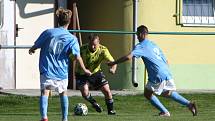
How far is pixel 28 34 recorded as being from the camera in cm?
2191

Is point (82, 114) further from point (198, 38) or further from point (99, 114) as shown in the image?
point (198, 38)

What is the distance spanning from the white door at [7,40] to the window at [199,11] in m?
5.07

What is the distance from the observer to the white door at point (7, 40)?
21359 mm

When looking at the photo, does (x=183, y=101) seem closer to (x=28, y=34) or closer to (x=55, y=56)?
(x=55, y=56)

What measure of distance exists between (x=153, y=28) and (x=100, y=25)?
155cm

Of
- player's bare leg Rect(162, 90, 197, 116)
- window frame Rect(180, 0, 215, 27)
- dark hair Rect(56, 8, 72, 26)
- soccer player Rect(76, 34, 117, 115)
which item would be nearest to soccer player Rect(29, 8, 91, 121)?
dark hair Rect(56, 8, 72, 26)

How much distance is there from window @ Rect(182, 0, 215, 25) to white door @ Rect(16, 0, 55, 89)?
13.7ft

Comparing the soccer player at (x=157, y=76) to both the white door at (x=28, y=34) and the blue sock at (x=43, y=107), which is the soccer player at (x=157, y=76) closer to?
the blue sock at (x=43, y=107)

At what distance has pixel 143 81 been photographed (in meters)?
22.1

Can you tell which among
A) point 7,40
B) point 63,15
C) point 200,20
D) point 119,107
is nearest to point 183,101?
point 119,107

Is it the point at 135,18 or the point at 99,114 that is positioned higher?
the point at 135,18

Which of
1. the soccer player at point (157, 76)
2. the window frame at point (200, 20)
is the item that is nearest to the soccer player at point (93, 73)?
the soccer player at point (157, 76)

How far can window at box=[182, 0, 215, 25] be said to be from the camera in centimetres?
2305

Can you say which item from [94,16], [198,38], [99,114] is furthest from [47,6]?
[99,114]
